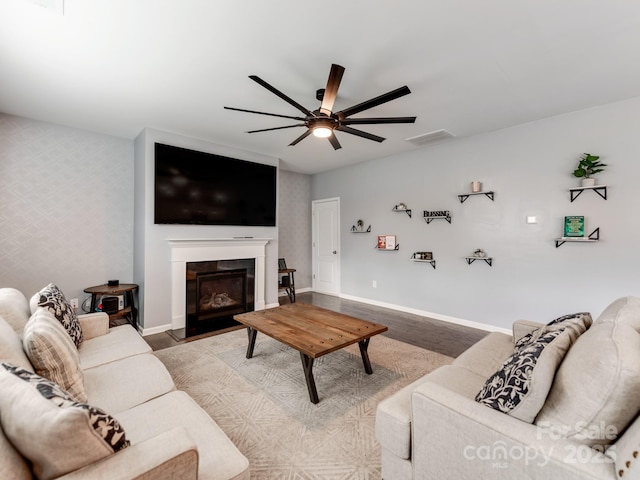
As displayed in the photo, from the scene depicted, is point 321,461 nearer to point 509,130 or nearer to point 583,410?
point 583,410

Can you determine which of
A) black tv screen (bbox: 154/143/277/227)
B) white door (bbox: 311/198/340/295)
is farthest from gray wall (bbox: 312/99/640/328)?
black tv screen (bbox: 154/143/277/227)

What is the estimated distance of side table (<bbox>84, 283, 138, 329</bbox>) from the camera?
349 cm

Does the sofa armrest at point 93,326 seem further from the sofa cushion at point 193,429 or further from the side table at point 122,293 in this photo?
the sofa cushion at point 193,429

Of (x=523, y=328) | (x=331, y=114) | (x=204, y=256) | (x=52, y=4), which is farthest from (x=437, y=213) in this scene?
(x=52, y=4)

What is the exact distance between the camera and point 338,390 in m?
2.38

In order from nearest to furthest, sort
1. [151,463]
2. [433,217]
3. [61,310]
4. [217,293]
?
[151,463] → [61,310] → [217,293] → [433,217]

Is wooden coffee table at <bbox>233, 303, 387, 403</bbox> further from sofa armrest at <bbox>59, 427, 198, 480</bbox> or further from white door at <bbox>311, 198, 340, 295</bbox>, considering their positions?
white door at <bbox>311, 198, 340, 295</bbox>

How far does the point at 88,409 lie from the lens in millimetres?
880

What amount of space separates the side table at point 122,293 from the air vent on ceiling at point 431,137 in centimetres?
428

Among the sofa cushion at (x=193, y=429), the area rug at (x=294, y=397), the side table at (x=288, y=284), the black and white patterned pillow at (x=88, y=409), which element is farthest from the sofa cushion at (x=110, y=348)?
the side table at (x=288, y=284)

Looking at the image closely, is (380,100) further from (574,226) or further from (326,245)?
(326,245)

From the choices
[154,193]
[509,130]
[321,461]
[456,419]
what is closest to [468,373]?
[456,419]

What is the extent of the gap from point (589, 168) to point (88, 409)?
14.5 feet

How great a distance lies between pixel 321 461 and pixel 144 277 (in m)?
3.11
